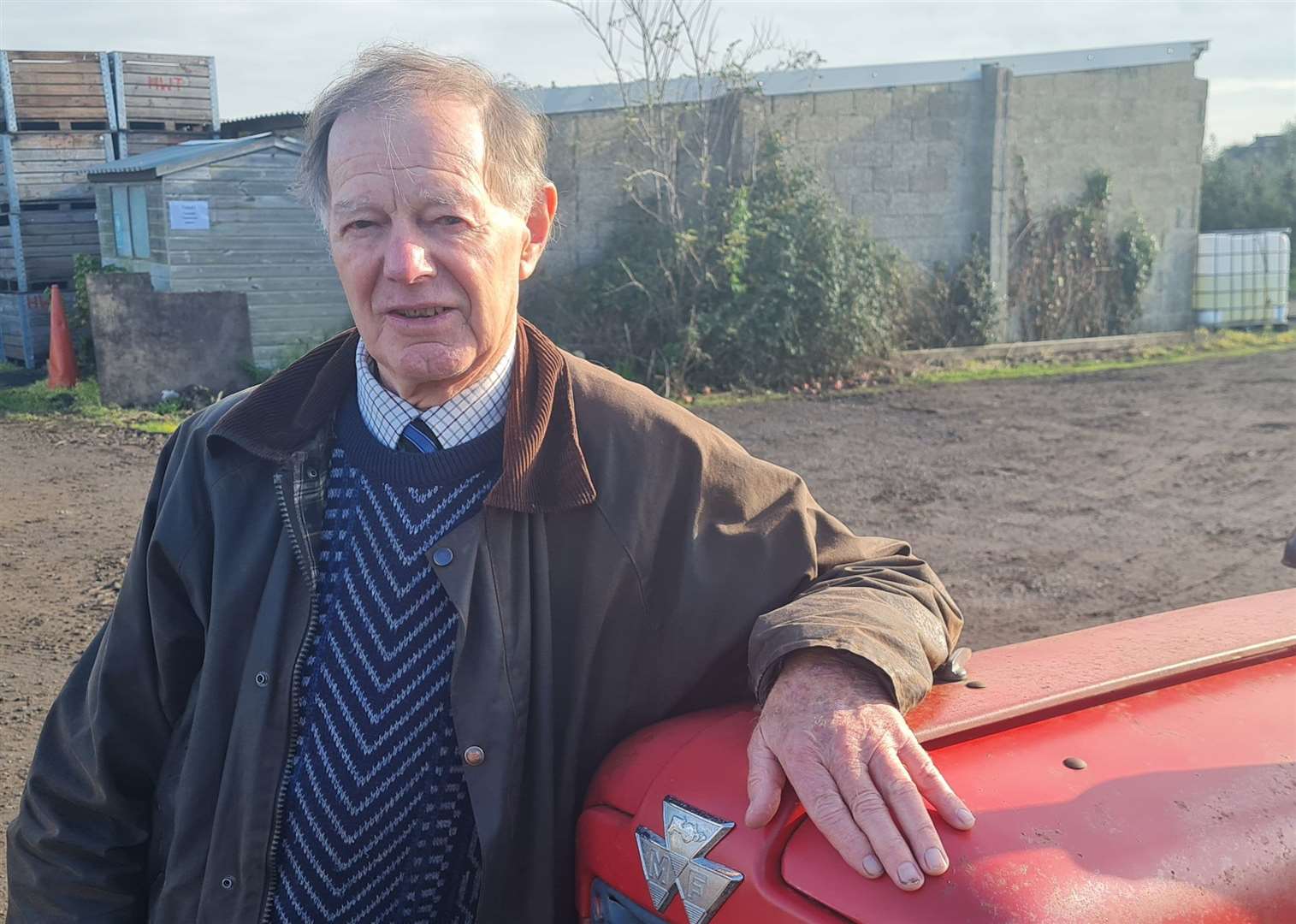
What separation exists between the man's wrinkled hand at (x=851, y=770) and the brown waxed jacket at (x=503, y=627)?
67 millimetres

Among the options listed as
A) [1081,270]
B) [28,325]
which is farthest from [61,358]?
[1081,270]

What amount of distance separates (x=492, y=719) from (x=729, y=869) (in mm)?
461


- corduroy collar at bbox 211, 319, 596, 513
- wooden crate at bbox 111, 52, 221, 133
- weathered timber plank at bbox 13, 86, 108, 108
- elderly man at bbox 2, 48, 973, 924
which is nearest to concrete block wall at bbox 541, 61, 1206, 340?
wooden crate at bbox 111, 52, 221, 133

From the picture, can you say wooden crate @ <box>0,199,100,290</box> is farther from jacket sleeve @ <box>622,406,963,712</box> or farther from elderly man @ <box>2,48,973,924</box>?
jacket sleeve @ <box>622,406,963,712</box>

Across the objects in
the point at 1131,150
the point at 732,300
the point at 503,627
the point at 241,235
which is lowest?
the point at 503,627

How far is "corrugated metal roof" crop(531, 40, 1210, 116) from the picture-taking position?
11.5m

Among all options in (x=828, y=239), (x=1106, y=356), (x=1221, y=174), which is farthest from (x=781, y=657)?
(x=1221, y=174)

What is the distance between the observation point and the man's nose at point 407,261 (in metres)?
1.87

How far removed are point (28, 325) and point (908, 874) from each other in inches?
499

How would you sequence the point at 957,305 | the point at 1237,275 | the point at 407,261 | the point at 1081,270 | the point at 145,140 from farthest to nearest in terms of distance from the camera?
the point at 1237,275
the point at 1081,270
the point at 145,140
the point at 957,305
the point at 407,261

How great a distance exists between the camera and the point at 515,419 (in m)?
1.90

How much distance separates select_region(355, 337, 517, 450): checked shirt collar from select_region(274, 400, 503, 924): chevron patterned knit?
171mm

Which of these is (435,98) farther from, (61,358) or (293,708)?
(61,358)

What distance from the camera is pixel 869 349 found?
37.8ft
